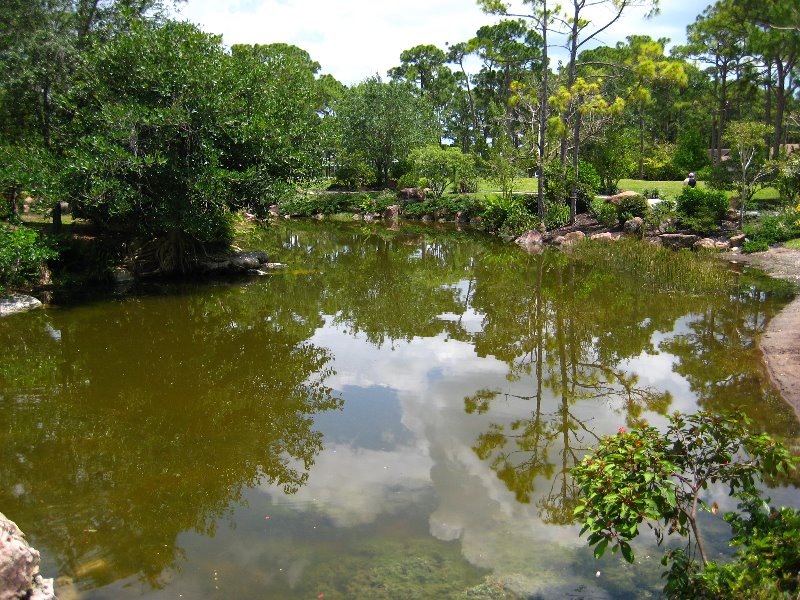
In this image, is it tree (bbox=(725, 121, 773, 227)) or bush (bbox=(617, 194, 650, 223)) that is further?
bush (bbox=(617, 194, 650, 223))

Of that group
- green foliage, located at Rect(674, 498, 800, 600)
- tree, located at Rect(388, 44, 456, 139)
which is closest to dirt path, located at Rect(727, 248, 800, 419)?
green foliage, located at Rect(674, 498, 800, 600)

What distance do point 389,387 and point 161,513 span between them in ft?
13.9

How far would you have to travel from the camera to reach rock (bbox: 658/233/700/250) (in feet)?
72.8

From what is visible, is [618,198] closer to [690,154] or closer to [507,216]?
[507,216]

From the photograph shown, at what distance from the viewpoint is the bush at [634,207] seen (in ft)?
80.8

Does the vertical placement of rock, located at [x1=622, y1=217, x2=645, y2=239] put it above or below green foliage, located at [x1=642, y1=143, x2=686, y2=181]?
below

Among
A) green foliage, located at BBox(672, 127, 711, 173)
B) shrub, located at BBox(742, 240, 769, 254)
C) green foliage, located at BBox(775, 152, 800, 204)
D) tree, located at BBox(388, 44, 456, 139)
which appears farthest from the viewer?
tree, located at BBox(388, 44, 456, 139)

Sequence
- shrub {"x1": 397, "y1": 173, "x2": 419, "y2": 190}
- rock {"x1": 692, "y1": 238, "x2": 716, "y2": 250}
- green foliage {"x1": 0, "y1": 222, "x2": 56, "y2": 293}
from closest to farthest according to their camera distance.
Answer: green foliage {"x1": 0, "y1": 222, "x2": 56, "y2": 293}
rock {"x1": 692, "y1": 238, "x2": 716, "y2": 250}
shrub {"x1": 397, "y1": 173, "x2": 419, "y2": 190}

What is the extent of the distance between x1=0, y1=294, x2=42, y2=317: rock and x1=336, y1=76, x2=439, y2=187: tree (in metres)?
28.1

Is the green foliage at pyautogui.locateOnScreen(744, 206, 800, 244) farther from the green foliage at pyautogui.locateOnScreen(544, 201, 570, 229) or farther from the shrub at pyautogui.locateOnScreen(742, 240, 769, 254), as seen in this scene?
the green foliage at pyautogui.locateOnScreen(544, 201, 570, 229)

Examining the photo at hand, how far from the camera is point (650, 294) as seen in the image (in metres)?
15.6

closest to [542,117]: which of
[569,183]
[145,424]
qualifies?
[569,183]

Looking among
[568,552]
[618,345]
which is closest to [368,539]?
[568,552]

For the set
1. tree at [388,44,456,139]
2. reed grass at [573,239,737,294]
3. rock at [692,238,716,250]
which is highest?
tree at [388,44,456,139]
